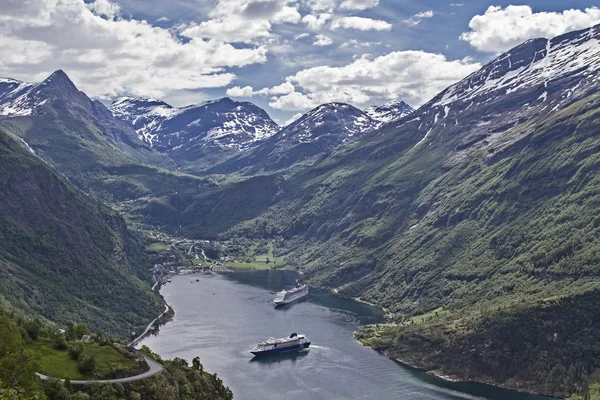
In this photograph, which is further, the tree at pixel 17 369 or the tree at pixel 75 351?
the tree at pixel 75 351

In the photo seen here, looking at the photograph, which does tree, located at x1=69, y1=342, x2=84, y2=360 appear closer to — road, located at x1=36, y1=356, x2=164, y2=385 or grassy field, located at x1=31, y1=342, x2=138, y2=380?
grassy field, located at x1=31, y1=342, x2=138, y2=380

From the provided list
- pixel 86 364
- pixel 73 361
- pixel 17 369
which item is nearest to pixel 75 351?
pixel 73 361

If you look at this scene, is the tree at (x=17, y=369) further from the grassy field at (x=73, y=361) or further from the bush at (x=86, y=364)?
the bush at (x=86, y=364)

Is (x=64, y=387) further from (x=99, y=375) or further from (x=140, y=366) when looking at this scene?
(x=140, y=366)

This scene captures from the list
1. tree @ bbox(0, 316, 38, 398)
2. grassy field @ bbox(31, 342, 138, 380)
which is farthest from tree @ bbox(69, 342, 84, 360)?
tree @ bbox(0, 316, 38, 398)

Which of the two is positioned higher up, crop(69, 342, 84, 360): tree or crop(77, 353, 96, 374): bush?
crop(69, 342, 84, 360): tree

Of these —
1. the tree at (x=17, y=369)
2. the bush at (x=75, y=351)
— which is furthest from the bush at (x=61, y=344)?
the tree at (x=17, y=369)
